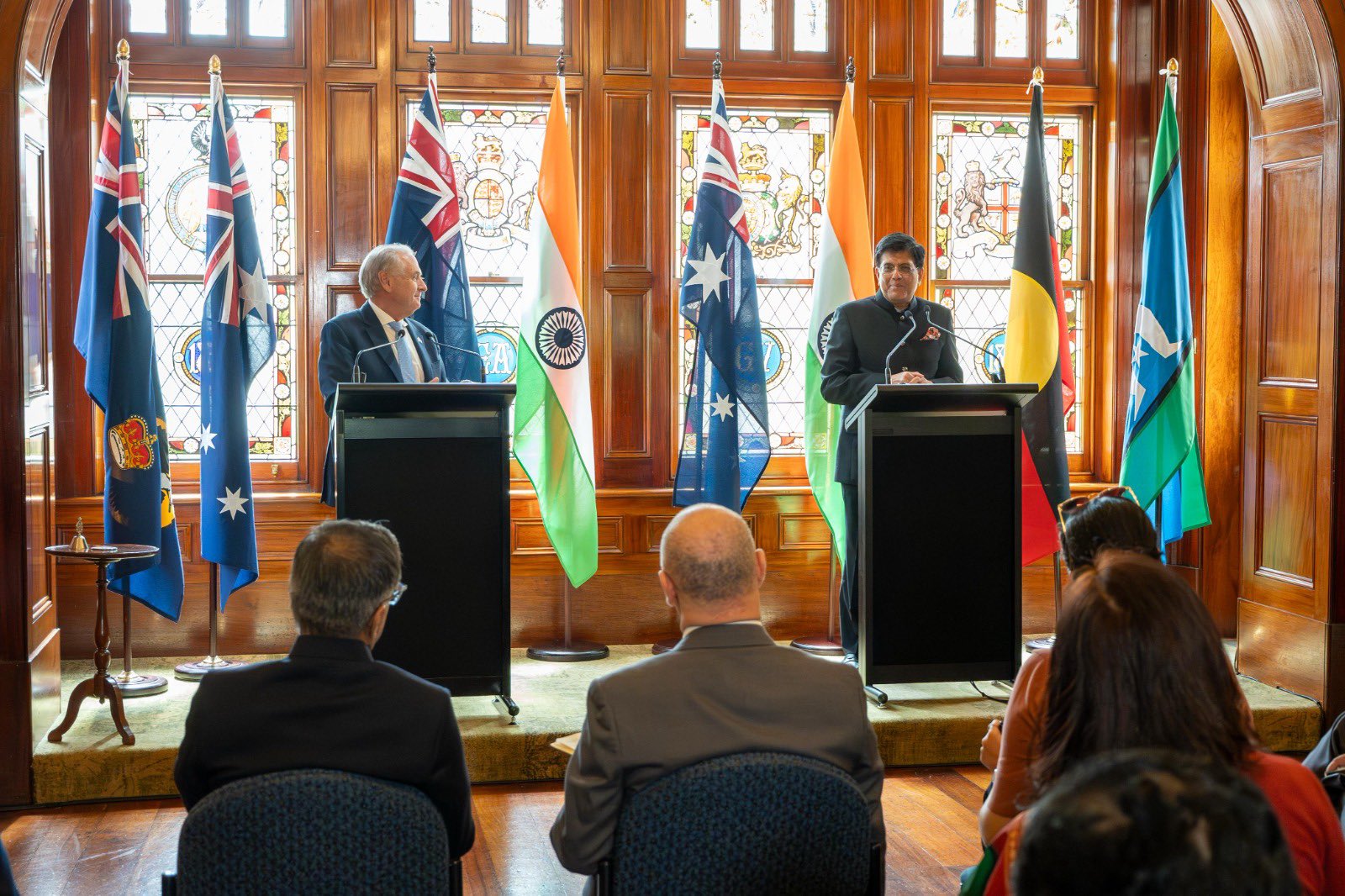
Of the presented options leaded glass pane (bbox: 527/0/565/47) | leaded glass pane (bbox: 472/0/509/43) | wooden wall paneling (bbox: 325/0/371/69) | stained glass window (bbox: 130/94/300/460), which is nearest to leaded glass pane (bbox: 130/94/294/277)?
stained glass window (bbox: 130/94/300/460)

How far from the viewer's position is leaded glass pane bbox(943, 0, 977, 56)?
19.6 feet

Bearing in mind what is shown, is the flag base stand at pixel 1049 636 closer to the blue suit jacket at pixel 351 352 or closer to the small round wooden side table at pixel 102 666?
the blue suit jacket at pixel 351 352

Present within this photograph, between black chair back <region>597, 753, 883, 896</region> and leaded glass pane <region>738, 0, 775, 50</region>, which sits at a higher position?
leaded glass pane <region>738, 0, 775, 50</region>

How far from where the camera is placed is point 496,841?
12.4 ft

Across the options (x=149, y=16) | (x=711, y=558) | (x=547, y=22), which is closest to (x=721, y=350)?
(x=547, y=22)

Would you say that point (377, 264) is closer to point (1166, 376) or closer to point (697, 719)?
point (697, 719)

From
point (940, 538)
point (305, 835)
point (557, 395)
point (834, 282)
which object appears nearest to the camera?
point (305, 835)

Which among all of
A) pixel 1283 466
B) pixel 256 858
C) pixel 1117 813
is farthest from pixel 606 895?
pixel 1283 466

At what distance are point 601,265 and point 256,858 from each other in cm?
420

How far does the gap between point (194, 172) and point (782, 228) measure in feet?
8.11

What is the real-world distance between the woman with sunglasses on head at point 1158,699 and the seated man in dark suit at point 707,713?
38 cm

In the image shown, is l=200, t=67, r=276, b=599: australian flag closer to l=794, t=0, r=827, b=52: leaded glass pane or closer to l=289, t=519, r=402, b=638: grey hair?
l=794, t=0, r=827, b=52: leaded glass pane

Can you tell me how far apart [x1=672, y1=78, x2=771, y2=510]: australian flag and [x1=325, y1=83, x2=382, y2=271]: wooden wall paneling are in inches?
53.0

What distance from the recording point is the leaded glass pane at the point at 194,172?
5.43m
